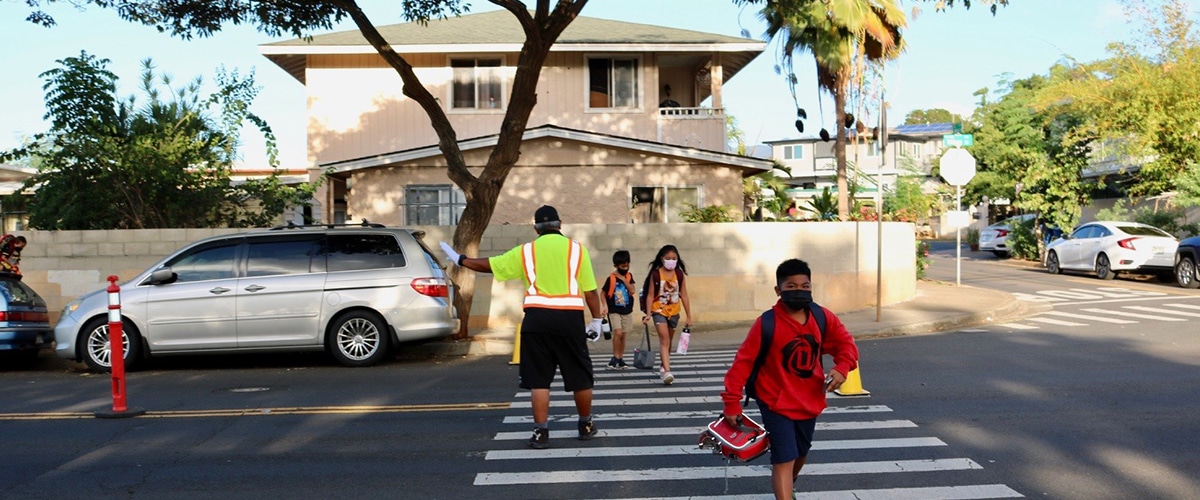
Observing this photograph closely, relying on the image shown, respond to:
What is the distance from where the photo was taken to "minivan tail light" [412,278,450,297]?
12.9m

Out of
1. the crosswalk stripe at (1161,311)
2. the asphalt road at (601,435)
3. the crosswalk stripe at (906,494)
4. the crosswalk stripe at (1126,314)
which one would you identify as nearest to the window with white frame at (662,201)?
the crosswalk stripe at (1126,314)

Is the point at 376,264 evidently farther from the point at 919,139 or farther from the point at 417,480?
the point at 919,139

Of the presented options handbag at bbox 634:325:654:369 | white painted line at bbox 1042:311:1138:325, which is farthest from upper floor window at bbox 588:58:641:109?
handbag at bbox 634:325:654:369

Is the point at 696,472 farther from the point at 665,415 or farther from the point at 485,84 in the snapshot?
the point at 485,84

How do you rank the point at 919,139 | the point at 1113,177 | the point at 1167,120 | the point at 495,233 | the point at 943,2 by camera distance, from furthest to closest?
the point at 919,139
the point at 1113,177
the point at 1167,120
the point at 495,233
the point at 943,2

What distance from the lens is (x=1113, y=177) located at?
37719mm

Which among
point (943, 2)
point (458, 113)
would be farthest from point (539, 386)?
point (458, 113)

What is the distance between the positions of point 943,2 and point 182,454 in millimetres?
10954

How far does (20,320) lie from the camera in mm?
12922

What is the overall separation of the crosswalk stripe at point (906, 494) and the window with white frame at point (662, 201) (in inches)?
572

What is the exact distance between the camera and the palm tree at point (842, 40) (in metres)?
23.2

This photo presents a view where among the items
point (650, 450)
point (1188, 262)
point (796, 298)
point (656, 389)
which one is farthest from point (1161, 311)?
point (796, 298)

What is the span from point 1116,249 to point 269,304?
68.2 ft

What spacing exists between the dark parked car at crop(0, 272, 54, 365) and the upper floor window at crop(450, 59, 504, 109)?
11430 millimetres
